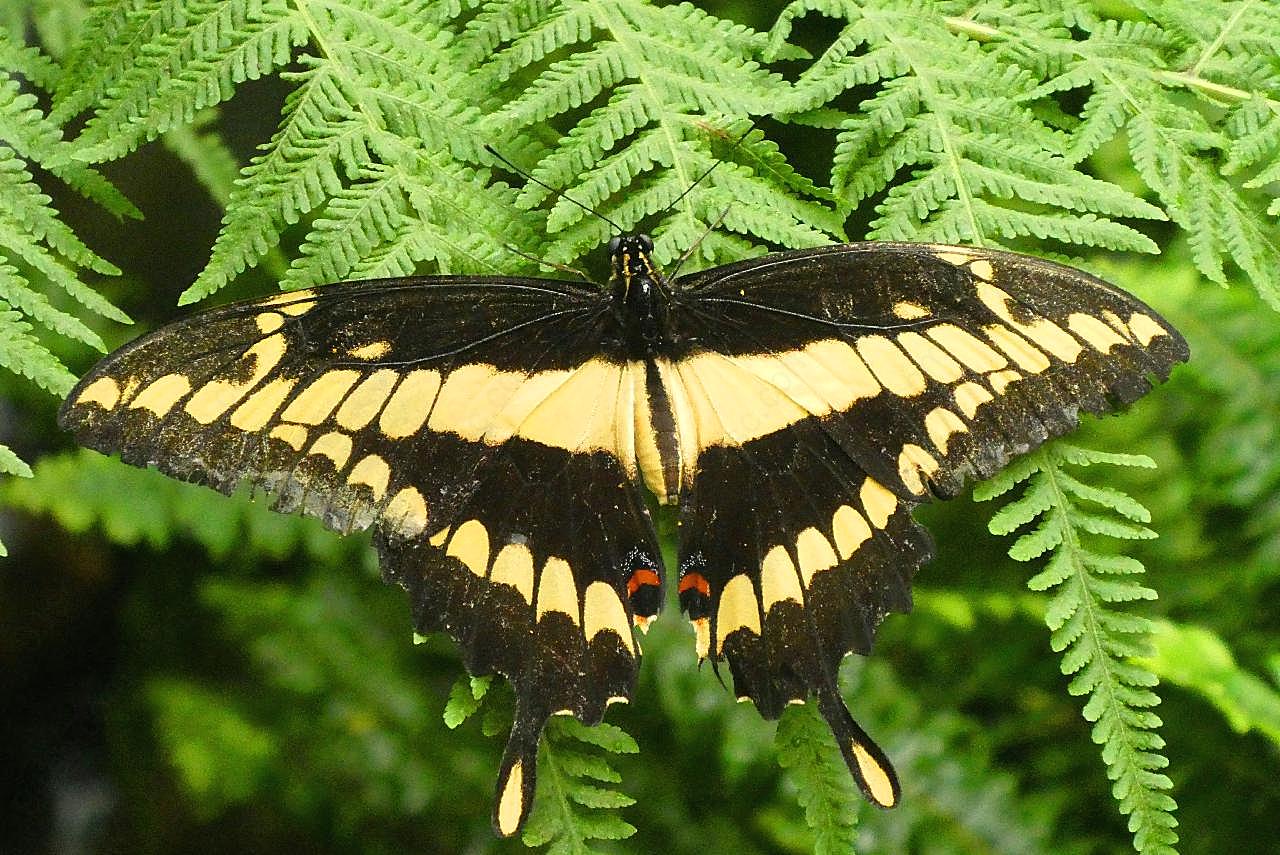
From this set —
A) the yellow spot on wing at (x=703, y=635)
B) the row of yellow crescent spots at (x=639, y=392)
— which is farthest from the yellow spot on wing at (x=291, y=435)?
the yellow spot on wing at (x=703, y=635)

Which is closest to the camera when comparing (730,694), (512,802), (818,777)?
(512,802)

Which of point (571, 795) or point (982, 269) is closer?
point (571, 795)

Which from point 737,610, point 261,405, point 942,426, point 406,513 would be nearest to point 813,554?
point 737,610

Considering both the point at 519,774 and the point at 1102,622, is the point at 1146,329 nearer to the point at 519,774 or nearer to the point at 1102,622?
the point at 1102,622

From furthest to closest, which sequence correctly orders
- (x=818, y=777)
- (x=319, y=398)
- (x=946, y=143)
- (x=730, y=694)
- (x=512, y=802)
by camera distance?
(x=730, y=694), (x=946, y=143), (x=319, y=398), (x=818, y=777), (x=512, y=802)

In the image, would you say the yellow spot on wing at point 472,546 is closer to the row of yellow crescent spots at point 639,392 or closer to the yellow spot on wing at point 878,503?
the row of yellow crescent spots at point 639,392

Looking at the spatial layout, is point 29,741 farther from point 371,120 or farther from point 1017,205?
point 1017,205
